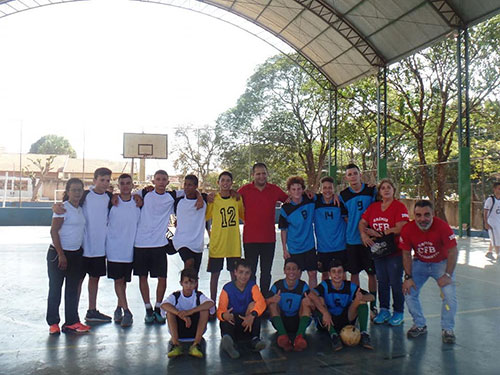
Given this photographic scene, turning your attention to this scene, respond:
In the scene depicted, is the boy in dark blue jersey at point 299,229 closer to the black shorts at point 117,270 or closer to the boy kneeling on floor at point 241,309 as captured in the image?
the boy kneeling on floor at point 241,309

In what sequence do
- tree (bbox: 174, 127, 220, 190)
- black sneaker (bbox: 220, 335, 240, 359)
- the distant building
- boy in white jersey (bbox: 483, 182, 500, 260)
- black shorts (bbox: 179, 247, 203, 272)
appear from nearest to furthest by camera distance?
black sneaker (bbox: 220, 335, 240, 359), black shorts (bbox: 179, 247, 203, 272), boy in white jersey (bbox: 483, 182, 500, 260), tree (bbox: 174, 127, 220, 190), the distant building

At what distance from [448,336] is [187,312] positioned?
2407 millimetres

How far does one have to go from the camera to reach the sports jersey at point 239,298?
155 inches

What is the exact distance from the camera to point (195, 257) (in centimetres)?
472

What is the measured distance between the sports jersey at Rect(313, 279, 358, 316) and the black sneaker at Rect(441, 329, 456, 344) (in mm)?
889

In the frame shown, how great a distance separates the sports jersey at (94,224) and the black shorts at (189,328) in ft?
4.07

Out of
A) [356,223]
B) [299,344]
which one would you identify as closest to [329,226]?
[356,223]

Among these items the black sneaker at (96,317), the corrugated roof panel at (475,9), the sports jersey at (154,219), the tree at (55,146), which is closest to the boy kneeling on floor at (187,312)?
the sports jersey at (154,219)

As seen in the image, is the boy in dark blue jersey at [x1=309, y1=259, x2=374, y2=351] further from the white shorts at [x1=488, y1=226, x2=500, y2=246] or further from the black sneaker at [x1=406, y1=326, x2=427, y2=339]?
the white shorts at [x1=488, y1=226, x2=500, y2=246]

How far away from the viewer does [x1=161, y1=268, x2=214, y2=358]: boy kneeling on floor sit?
3770mm

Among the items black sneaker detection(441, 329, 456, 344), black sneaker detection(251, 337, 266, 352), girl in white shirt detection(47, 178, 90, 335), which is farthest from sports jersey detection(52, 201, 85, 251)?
black sneaker detection(441, 329, 456, 344)

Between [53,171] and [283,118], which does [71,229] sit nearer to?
[283,118]

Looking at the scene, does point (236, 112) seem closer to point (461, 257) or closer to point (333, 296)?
point (461, 257)

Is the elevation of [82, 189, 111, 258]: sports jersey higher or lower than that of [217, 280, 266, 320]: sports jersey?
higher
